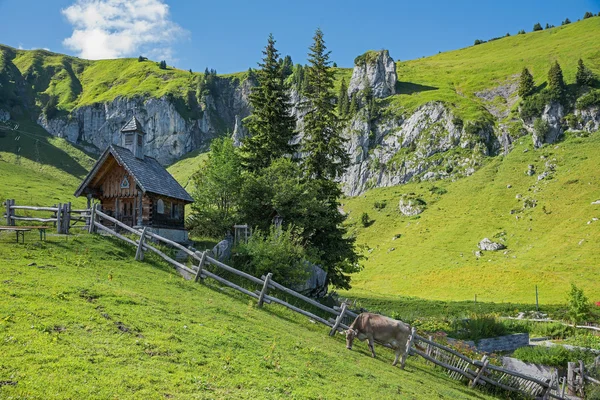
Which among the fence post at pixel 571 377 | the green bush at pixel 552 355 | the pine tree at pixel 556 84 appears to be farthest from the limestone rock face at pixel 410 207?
the fence post at pixel 571 377

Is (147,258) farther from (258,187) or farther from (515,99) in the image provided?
(515,99)

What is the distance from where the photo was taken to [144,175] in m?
30.9

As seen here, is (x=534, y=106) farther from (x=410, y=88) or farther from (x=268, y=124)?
(x=268, y=124)

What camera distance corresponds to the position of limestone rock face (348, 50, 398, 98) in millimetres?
145000

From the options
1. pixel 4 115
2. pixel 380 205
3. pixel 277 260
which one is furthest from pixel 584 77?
pixel 4 115

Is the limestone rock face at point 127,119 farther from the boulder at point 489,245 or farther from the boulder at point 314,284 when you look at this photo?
the boulder at point 314,284

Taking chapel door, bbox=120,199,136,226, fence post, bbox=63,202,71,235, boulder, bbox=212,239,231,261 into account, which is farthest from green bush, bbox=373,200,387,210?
fence post, bbox=63,202,71,235

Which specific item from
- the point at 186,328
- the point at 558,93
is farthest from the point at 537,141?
the point at 186,328

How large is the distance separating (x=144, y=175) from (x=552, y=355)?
3068 cm

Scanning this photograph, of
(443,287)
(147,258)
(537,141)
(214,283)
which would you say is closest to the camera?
(214,283)

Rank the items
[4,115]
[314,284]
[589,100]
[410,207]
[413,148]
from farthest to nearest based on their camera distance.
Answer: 1. [4,115]
2. [413,148]
3. [589,100]
4. [410,207]
5. [314,284]

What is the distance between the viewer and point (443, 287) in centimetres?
5644

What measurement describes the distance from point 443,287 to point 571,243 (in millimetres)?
21312

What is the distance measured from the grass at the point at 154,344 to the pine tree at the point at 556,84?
105 metres
